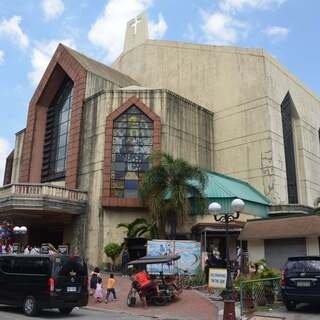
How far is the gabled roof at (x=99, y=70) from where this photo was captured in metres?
36.2

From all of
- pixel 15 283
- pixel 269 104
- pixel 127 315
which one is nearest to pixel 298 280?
pixel 127 315

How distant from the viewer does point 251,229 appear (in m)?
23.1

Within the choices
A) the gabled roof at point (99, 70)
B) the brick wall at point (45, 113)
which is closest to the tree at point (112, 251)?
the brick wall at point (45, 113)

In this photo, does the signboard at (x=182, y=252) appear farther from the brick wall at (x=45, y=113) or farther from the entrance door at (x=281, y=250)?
the brick wall at (x=45, y=113)

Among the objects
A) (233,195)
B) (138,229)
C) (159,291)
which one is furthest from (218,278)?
(233,195)

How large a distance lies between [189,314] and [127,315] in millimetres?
2102

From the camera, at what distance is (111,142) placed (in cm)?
3089

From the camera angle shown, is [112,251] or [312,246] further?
[112,251]

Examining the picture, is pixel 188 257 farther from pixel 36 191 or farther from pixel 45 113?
pixel 45 113

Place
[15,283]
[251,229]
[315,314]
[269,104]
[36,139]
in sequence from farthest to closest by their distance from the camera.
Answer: [36,139], [269,104], [251,229], [15,283], [315,314]

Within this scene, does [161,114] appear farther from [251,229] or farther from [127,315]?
[127,315]

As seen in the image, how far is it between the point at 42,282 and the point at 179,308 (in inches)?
198

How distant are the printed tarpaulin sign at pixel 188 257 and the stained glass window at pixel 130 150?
878 centimetres

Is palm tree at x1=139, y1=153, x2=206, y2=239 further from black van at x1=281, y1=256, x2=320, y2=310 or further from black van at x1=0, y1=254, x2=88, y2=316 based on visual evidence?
black van at x1=281, y1=256, x2=320, y2=310
